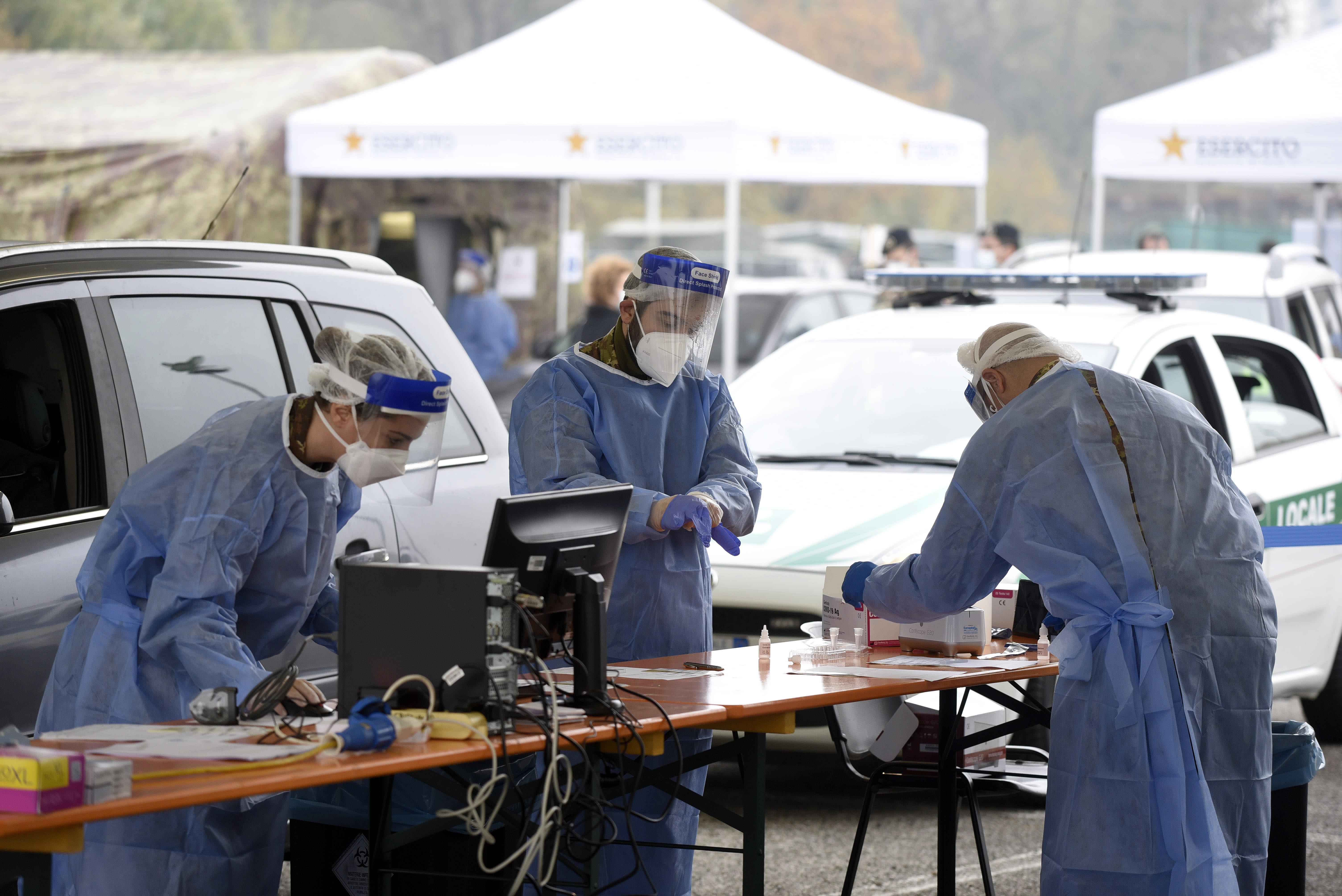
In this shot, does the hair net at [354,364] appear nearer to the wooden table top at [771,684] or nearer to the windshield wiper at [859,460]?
the wooden table top at [771,684]

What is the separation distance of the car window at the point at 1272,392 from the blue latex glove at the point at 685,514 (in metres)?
3.36

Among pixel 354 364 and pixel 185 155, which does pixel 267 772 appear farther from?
pixel 185 155

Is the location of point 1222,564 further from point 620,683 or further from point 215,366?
point 215,366

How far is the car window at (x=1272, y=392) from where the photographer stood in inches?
260

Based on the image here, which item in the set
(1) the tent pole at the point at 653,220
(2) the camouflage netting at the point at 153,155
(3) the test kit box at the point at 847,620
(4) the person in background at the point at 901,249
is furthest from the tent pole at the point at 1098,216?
(1) the tent pole at the point at 653,220

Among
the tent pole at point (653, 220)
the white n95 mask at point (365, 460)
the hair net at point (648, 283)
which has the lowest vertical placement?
the white n95 mask at point (365, 460)

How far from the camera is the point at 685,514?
157 inches

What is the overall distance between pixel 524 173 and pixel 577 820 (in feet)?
23.2

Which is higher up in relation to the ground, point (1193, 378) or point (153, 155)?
point (153, 155)

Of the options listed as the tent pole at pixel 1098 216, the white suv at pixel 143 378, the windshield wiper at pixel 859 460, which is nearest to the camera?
the white suv at pixel 143 378

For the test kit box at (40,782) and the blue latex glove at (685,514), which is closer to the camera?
the test kit box at (40,782)

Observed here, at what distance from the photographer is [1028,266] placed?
836cm

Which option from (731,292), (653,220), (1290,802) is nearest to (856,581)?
(1290,802)

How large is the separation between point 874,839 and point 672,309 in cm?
231
